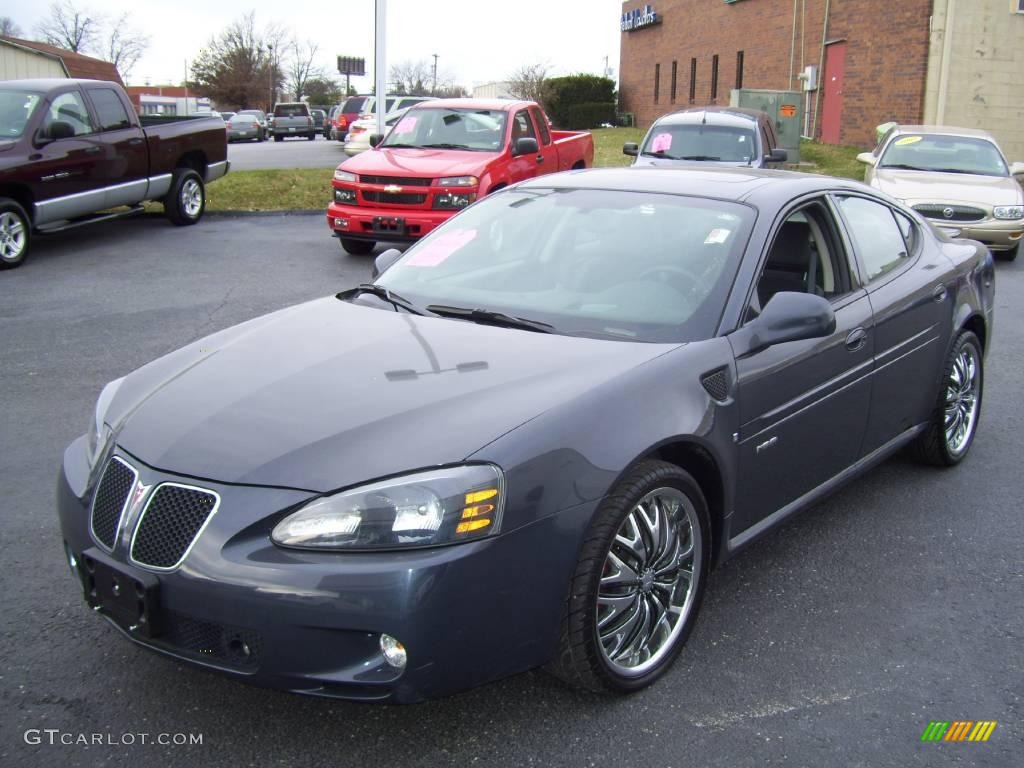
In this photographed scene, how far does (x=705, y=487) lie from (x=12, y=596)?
250 centimetres

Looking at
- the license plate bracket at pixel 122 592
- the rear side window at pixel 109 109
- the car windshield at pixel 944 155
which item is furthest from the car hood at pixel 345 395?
the car windshield at pixel 944 155

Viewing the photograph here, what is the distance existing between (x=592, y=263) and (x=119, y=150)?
33.5 ft

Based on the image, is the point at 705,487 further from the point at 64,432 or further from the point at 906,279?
the point at 64,432

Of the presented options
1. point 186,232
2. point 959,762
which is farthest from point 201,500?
point 186,232

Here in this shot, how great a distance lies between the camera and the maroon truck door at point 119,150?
12.4 meters

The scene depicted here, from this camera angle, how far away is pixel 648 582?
321cm

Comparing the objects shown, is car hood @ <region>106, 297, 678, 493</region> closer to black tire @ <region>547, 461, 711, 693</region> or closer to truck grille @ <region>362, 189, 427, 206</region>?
black tire @ <region>547, 461, 711, 693</region>

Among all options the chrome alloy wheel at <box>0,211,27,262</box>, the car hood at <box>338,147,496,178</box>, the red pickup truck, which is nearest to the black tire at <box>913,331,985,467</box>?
the red pickup truck

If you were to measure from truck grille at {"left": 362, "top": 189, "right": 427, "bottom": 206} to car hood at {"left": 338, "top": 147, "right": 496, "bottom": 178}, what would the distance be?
22cm

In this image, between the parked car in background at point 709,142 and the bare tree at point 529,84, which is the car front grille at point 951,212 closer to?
the parked car in background at point 709,142

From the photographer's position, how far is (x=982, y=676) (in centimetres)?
335

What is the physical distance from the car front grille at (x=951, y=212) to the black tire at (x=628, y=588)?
999 centimetres

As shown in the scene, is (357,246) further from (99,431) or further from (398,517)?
(398,517)

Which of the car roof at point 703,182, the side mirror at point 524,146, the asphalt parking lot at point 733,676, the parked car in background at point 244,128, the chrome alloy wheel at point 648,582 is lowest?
the asphalt parking lot at point 733,676
